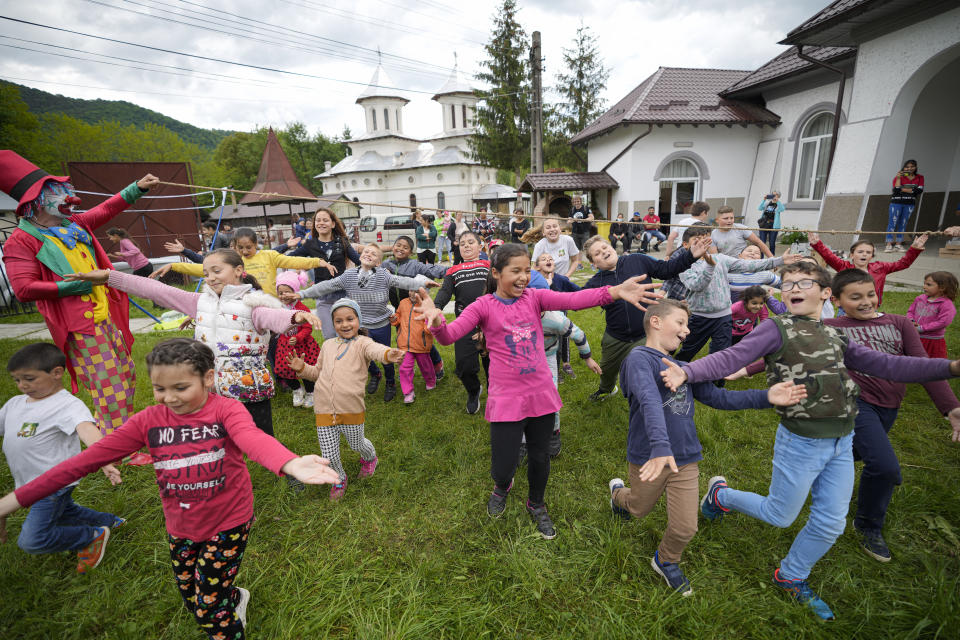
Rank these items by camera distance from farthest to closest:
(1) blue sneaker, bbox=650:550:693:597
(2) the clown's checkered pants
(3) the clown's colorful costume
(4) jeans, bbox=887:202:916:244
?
1. (4) jeans, bbox=887:202:916:244
2. (2) the clown's checkered pants
3. (3) the clown's colorful costume
4. (1) blue sneaker, bbox=650:550:693:597

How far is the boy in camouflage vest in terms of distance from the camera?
2.21 meters

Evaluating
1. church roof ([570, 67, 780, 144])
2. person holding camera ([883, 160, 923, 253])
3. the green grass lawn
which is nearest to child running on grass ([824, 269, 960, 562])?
the green grass lawn

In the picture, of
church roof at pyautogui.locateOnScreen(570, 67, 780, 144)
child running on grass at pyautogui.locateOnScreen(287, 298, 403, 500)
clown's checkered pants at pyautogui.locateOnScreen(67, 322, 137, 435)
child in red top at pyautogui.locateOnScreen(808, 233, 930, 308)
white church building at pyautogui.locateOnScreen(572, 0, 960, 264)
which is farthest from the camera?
church roof at pyautogui.locateOnScreen(570, 67, 780, 144)

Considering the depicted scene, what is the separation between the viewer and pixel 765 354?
7.72 ft

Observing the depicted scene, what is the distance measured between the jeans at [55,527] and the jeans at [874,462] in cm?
475

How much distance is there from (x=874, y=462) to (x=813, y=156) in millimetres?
16612

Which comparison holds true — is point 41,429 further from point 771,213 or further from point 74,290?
point 771,213

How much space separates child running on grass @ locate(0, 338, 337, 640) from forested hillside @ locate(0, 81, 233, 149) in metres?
82.5

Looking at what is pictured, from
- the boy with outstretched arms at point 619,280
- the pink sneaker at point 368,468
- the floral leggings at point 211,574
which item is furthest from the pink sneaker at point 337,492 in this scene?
the boy with outstretched arms at point 619,280

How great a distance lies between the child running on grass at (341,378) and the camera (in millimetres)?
3242

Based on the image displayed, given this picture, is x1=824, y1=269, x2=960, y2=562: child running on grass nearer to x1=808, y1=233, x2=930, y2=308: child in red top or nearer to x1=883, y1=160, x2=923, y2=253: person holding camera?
x1=808, y1=233, x2=930, y2=308: child in red top

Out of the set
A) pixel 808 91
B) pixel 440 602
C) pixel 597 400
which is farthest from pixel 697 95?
pixel 440 602

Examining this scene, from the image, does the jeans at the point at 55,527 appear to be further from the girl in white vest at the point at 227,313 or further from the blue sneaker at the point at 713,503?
the blue sneaker at the point at 713,503

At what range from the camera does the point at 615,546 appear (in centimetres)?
272
